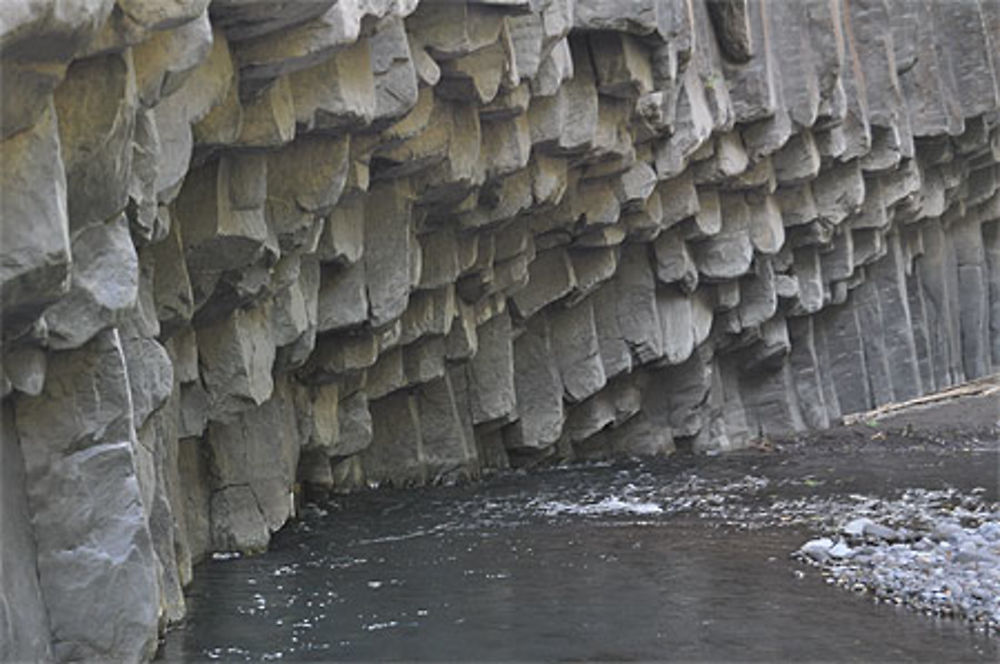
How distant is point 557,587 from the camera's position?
1264 centimetres

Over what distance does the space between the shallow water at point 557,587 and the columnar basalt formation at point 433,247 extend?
759mm

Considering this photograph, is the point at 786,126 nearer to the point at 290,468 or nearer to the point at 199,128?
the point at 290,468

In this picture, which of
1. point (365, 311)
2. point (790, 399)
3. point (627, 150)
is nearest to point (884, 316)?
point (790, 399)

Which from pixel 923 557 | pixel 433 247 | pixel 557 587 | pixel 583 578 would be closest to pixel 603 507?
pixel 433 247

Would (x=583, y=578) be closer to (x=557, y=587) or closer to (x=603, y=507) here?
(x=557, y=587)

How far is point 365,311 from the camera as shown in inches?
653

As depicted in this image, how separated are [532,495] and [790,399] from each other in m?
10.2

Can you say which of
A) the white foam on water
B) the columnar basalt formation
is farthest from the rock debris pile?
the columnar basalt formation

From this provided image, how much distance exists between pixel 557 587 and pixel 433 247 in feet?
22.6

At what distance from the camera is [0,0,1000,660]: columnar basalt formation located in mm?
7840

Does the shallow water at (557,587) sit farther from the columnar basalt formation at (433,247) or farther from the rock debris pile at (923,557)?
the columnar basalt formation at (433,247)

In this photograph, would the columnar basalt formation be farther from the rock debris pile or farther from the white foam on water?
the rock debris pile

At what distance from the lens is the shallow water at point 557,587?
33.9 feet

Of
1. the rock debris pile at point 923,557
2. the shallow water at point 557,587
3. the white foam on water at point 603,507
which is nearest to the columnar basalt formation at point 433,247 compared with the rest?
the shallow water at point 557,587
